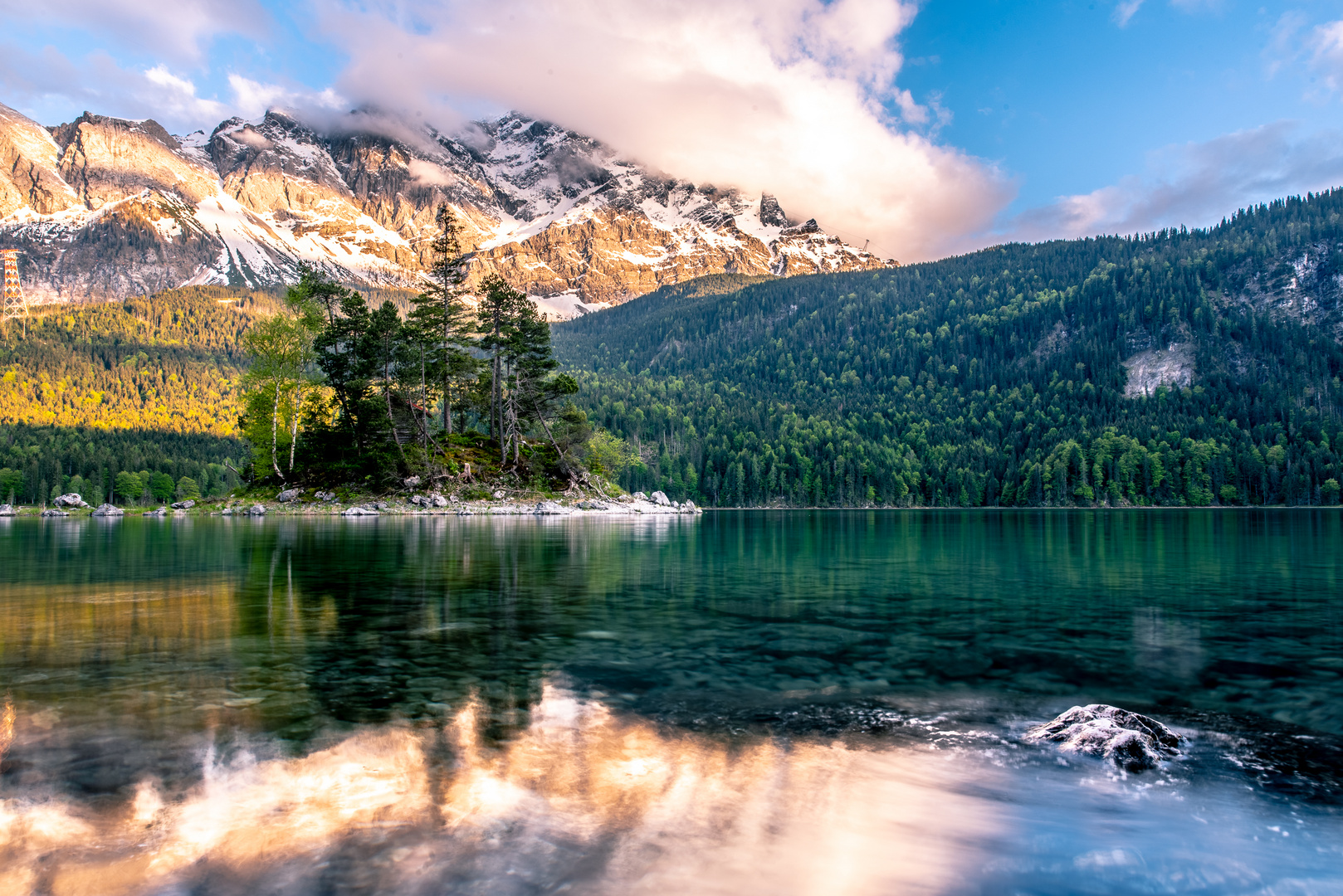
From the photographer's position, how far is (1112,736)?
9234mm

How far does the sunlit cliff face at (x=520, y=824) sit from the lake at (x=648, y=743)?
0.03 meters

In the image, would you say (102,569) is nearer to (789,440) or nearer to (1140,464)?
(789,440)

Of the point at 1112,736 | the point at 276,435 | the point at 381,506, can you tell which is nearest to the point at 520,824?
the point at 1112,736

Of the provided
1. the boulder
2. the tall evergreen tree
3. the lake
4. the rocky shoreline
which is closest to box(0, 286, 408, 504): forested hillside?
the rocky shoreline

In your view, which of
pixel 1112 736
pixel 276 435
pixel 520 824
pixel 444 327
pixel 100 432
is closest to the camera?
pixel 520 824

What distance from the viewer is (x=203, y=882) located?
5.79 meters

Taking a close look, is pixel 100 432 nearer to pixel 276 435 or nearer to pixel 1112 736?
pixel 276 435

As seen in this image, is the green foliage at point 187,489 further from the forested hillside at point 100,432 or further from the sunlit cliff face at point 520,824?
the sunlit cliff face at point 520,824

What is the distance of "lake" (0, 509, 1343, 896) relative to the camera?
6297 mm

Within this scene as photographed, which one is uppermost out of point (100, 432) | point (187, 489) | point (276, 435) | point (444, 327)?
point (444, 327)

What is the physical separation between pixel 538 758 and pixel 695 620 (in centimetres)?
983

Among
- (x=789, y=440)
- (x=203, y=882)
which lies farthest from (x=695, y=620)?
(x=789, y=440)

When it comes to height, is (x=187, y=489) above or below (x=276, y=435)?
below

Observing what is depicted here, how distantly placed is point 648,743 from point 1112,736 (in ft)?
18.5
